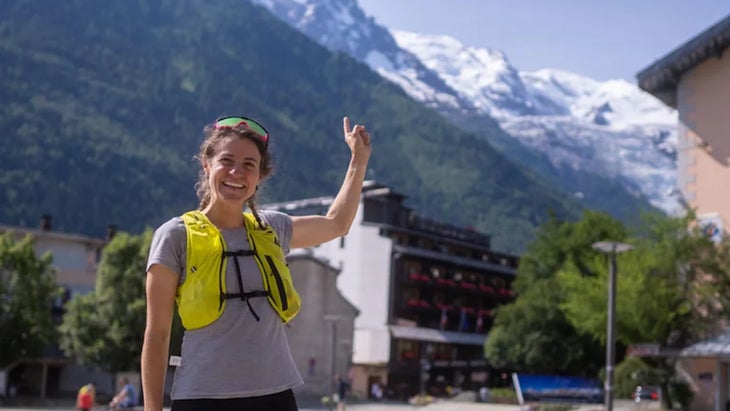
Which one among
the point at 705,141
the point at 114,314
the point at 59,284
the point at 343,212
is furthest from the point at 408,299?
the point at 343,212

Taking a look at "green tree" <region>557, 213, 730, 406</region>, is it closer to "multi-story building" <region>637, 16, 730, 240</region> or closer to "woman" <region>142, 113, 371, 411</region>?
"multi-story building" <region>637, 16, 730, 240</region>

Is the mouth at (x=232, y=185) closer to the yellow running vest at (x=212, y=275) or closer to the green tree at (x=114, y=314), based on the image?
the yellow running vest at (x=212, y=275)

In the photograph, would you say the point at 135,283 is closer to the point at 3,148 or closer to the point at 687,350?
the point at 687,350

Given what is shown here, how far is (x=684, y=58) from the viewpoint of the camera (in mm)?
33812

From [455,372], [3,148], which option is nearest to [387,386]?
[455,372]

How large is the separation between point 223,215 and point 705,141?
3151 centimetres

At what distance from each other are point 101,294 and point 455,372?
40.6 m

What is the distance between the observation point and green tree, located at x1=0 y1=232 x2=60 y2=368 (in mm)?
55281

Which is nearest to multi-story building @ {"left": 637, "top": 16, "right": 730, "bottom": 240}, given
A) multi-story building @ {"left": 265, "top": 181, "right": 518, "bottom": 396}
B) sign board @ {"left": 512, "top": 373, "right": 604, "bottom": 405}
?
sign board @ {"left": 512, "top": 373, "right": 604, "bottom": 405}

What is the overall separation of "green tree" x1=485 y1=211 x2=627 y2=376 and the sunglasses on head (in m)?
57.8

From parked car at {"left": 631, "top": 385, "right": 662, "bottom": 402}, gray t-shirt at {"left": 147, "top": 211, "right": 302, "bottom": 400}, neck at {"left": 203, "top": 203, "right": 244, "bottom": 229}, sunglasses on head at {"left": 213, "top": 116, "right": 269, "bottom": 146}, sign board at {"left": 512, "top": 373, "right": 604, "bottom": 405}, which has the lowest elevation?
sign board at {"left": 512, "top": 373, "right": 604, "bottom": 405}

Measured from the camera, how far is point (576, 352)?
65.6 meters

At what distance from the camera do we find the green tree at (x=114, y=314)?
2232 inches

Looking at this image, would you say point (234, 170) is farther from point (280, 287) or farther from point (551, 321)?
point (551, 321)
